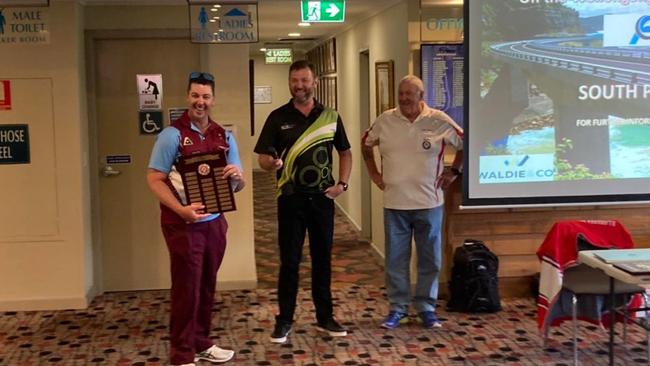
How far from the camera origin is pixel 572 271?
160 inches

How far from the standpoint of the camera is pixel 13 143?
506 cm

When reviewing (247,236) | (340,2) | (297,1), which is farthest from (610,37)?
(247,236)

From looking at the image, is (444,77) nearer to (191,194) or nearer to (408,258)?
(408,258)

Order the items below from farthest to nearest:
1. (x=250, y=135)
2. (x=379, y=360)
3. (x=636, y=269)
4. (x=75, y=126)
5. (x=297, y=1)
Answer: (x=297, y=1) < (x=250, y=135) < (x=75, y=126) < (x=379, y=360) < (x=636, y=269)

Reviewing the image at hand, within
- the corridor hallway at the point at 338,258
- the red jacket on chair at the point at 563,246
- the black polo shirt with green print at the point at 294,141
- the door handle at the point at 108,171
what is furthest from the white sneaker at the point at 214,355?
the door handle at the point at 108,171

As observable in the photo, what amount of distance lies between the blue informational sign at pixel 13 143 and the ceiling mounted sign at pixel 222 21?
53.3 inches

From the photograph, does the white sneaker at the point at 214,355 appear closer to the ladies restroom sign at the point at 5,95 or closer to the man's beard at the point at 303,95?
the man's beard at the point at 303,95

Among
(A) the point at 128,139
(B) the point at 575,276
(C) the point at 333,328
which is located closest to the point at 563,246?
(B) the point at 575,276

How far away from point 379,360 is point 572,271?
3.90 ft

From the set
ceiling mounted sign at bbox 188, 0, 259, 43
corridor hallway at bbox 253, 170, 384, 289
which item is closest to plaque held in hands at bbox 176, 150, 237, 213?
ceiling mounted sign at bbox 188, 0, 259, 43

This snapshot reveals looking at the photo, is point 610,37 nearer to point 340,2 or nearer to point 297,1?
point 340,2

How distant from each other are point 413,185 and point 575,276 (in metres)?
1.07

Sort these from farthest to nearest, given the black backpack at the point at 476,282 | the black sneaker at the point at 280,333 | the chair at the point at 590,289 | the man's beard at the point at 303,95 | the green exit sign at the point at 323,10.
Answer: the green exit sign at the point at 323,10
the black backpack at the point at 476,282
the black sneaker at the point at 280,333
the man's beard at the point at 303,95
the chair at the point at 590,289

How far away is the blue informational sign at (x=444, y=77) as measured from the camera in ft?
16.9
